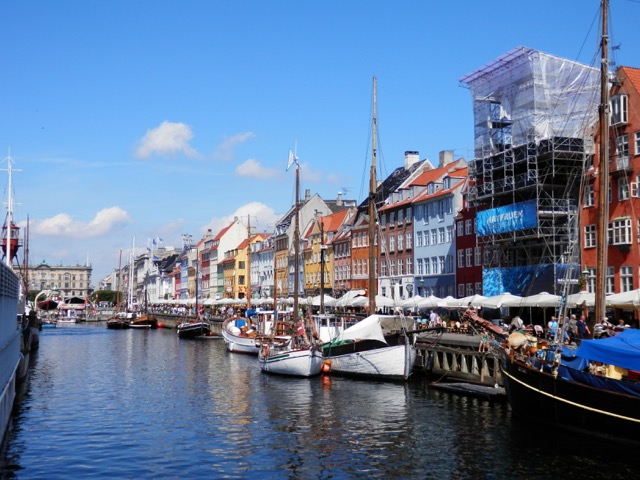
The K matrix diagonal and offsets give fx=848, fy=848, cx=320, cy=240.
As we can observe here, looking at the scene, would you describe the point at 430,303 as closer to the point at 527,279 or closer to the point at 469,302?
the point at 469,302

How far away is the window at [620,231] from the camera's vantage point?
55.5 metres

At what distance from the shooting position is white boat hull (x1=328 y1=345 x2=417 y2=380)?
43969 mm

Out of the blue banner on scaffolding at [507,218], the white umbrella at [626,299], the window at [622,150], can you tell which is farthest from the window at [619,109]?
the white umbrella at [626,299]

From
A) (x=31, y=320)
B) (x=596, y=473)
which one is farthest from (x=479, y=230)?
(x=596, y=473)

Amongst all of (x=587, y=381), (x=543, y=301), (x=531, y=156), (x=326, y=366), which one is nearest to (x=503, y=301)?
(x=543, y=301)

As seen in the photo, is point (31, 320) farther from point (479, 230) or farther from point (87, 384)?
point (479, 230)

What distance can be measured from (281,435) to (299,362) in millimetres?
18173

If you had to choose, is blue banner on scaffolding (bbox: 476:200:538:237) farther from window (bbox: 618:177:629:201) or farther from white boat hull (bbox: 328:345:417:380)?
white boat hull (bbox: 328:345:417:380)

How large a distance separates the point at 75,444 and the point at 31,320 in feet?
150

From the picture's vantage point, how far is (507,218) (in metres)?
65.8

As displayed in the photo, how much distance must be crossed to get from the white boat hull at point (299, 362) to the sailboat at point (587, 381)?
52.6ft

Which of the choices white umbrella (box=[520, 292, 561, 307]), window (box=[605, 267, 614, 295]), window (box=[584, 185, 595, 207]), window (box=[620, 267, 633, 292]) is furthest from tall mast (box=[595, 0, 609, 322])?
window (box=[584, 185, 595, 207])

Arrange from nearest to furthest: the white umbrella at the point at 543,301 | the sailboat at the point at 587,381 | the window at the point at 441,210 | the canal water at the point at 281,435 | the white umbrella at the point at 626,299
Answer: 1. the canal water at the point at 281,435
2. the sailboat at the point at 587,381
3. the white umbrella at the point at 626,299
4. the white umbrella at the point at 543,301
5. the window at the point at 441,210

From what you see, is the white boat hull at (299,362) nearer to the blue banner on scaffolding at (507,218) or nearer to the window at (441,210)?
the blue banner on scaffolding at (507,218)
